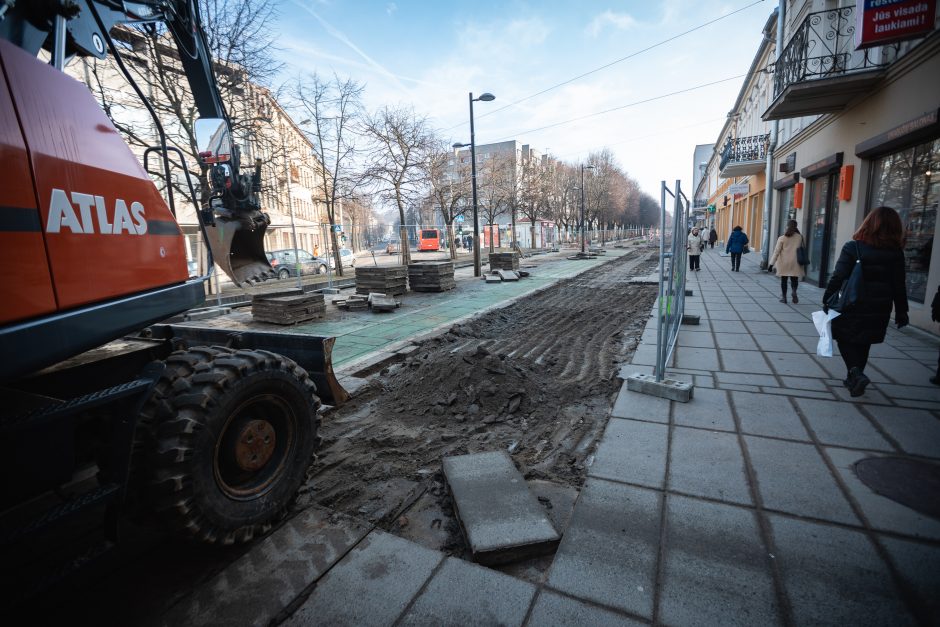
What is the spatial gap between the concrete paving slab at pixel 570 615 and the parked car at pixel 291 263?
20536 mm

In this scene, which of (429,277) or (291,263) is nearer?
(429,277)

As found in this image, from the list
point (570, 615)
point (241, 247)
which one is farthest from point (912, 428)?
point (241, 247)

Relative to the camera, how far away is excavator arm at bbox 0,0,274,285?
207 cm

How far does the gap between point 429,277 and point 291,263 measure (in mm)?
11090

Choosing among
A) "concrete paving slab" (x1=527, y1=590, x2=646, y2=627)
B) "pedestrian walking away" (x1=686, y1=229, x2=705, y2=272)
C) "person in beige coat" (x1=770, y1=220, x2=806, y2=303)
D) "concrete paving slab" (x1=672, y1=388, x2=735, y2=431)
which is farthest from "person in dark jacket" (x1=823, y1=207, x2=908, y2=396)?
"pedestrian walking away" (x1=686, y1=229, x2=705, y2=272)

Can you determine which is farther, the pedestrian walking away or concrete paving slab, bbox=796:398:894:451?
the pedestrian walking away

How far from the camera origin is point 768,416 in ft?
13.5

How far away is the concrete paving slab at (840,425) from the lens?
3.57 meters

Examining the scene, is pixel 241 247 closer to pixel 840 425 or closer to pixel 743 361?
pixel 840 425

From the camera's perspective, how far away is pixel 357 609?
7.13 ft

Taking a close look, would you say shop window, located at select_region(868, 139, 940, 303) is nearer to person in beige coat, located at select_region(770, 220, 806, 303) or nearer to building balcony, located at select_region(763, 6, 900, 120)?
person in beige coat, located at select_region(770, 220, 806, 303)

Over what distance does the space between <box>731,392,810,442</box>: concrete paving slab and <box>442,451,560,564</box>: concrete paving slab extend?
225cm

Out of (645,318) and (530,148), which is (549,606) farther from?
(530,148)

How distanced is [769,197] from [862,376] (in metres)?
15.8
